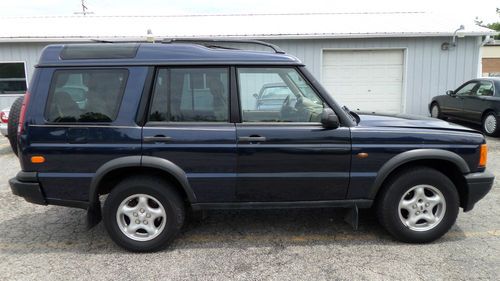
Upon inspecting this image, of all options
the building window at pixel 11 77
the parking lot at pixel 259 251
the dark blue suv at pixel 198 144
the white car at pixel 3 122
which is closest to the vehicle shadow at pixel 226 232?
the parking lot at pixel 259 251

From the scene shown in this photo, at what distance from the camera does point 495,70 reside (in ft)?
118

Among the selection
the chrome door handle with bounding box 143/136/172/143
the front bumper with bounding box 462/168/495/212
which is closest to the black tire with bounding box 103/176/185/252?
the chrome door handle with bounding box 143/136/172/143

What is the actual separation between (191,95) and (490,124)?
9038 mm

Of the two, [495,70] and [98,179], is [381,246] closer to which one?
Result: [98,179]

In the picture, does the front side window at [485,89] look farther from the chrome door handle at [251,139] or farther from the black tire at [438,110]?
the chrome door handle at [251,139]

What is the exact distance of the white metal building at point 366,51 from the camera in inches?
490

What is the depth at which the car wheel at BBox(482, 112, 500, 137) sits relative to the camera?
32.4 ft

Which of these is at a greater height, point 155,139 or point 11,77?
point 11,77

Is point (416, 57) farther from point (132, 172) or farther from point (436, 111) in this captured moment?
point (132, 172)

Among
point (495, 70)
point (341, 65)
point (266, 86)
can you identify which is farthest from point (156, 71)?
point (495, 70)

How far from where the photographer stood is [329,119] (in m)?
3.54

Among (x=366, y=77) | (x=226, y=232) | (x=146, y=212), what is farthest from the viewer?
(x=366, y=77)

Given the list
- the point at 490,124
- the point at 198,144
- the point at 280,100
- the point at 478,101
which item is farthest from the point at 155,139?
the point at 478,101

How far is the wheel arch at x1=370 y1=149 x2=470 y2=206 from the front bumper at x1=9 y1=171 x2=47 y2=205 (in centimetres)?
301
